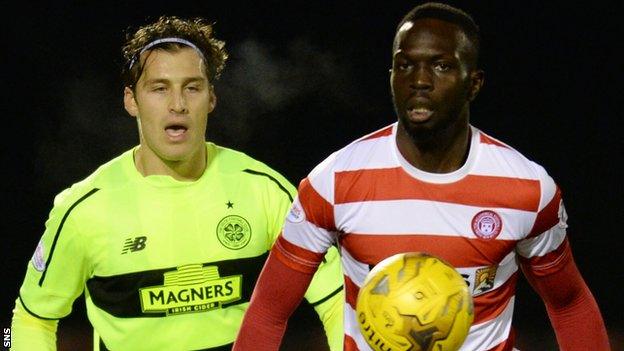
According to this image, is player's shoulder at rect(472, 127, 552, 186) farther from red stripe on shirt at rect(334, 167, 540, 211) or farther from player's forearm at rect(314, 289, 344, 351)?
player's forearm at rect(314, 289, 344, 351)

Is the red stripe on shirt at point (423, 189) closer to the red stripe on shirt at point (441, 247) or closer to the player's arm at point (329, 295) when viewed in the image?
the red stripe on shirt at point (441, 247)

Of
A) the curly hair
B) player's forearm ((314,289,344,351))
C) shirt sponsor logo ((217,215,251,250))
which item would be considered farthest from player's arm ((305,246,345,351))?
the curly hair

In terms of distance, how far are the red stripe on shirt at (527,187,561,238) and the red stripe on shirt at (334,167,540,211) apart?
48 mm

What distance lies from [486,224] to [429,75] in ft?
1.64

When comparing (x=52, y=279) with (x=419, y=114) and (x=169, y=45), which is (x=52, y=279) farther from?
(x=419, y=114)

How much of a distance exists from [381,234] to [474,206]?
30 cm

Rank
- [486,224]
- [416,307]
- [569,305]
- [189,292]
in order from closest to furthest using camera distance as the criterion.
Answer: [416,307] < [486,224] < [569,305] < [189,292]

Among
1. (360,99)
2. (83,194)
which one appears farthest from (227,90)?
(83,194)

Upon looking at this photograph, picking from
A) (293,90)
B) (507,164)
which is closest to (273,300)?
(507,164)

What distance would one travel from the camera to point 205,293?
4.21 meters

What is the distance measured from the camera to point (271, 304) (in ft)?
12.5

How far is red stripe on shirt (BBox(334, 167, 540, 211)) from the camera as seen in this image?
366cm

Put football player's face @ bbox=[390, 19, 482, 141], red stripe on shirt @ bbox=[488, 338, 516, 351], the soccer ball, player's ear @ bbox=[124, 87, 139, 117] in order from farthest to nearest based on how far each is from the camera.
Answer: player's ear @ bbox=[124, 87, 139, 117] < red stripe on shirt @ bbox=[488, 338, 516, 351] < football player's face @ bbox=[390, 19, 482, 141] < the soccer ball

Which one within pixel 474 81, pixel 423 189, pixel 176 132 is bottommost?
pixel 423 189
